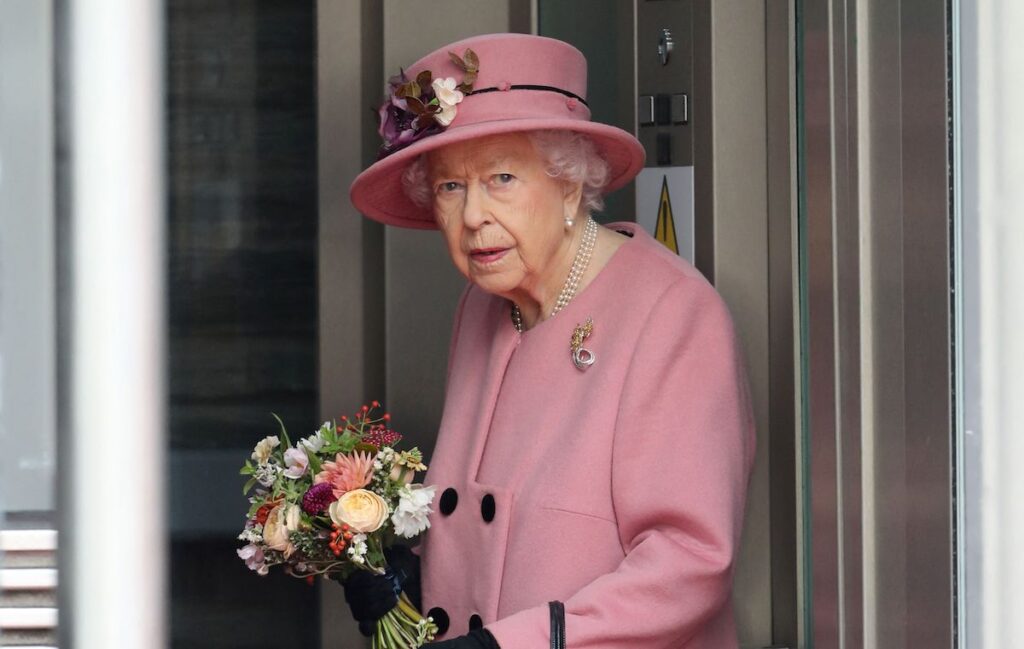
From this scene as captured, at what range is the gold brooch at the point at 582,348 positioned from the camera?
2.32m

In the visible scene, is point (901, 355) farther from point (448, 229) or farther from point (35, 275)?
point (35, 275)

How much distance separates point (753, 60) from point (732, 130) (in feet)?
0.51

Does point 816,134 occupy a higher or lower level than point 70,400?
higher

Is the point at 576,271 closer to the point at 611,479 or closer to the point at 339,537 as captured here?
the point at 611,479

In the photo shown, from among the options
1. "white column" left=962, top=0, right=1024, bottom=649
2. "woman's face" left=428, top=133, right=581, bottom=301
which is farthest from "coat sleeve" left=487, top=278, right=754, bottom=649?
"white column" left=962, top=0, right=1024, bottom=649

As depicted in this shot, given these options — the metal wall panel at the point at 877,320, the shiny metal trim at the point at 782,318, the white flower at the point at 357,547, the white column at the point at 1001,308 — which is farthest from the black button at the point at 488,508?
the white column at the point at 1001,308

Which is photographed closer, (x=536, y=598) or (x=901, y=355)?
(x=901, y=355)

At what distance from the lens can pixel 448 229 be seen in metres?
2.40

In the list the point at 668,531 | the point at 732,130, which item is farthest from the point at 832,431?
the point at 732,130

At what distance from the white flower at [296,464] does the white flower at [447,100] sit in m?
0.65

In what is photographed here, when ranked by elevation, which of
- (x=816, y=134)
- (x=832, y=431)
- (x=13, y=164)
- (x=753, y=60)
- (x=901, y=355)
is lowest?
(x=832, y=431)

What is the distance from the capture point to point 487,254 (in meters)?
2.35

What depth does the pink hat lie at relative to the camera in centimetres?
235

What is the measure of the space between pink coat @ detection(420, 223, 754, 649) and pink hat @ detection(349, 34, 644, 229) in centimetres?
25
